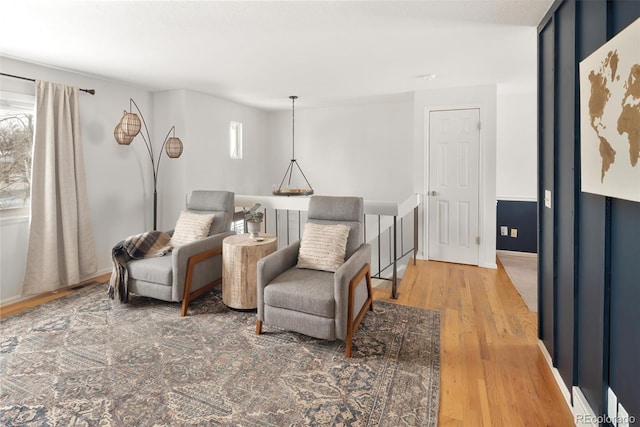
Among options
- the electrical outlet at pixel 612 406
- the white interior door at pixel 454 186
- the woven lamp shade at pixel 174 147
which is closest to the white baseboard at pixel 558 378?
the electrical outlet at pixel 612 406

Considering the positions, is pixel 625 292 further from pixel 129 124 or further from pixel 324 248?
pixel 129 124

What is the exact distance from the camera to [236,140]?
565 centimetres

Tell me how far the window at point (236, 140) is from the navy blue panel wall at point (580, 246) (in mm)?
4296

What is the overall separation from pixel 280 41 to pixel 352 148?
311 centimetres

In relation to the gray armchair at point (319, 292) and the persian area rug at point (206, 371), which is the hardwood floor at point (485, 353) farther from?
the gray armchair at point (319, 292)

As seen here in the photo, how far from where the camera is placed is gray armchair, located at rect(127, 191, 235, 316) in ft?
9.64

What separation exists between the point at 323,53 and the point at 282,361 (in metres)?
2.63

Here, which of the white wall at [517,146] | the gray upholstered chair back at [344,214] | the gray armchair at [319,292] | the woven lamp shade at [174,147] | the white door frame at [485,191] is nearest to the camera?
the gray armchair at [319,292]

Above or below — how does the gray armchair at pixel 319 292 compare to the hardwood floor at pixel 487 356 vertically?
above

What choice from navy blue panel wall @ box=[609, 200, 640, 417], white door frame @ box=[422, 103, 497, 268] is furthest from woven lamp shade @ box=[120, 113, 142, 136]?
navy blue panel wall @ box=[609, 200, 640, 417]

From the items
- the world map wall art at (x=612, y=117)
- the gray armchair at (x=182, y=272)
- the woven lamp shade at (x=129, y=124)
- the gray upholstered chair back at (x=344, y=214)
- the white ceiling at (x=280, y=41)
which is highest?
the white ceiling at (x=280, y=41)

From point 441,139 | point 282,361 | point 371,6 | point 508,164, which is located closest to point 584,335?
point 282,361

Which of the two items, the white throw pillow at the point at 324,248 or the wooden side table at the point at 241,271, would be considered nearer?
the white throw pillow at the point at 324,248

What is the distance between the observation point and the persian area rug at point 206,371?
1.78 m
